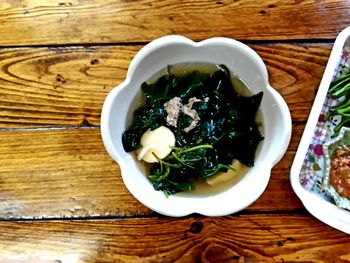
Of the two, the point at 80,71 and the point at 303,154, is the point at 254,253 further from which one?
the point at 80,71

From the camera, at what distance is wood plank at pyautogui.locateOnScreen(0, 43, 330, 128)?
5.00 ft

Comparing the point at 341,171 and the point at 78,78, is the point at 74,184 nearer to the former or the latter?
the point at 78,78

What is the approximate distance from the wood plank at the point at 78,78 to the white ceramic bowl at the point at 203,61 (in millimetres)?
86

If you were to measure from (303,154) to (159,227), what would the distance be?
16.3 inches

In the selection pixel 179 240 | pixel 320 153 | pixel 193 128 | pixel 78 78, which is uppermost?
pixel 78 78

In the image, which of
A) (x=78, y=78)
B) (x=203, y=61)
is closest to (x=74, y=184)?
(x=78, y=78)

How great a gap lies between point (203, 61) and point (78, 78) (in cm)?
33

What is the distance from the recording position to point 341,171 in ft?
4.84

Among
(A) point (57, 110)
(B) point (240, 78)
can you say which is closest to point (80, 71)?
(A) point (57, 110)

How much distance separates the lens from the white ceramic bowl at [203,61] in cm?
140

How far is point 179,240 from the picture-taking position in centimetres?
153

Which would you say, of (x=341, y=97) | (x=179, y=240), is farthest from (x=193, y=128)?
(x=341, y=97)

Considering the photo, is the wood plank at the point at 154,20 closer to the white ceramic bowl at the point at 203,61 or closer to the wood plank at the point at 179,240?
the white ceramic bowl at the point at 203,61

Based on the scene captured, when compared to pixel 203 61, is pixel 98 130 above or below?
below
